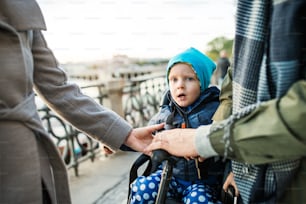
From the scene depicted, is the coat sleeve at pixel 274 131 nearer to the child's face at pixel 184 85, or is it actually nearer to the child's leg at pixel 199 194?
the child's leg at pixel 199 194

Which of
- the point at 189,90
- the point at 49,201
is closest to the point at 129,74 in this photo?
the point at 189,90

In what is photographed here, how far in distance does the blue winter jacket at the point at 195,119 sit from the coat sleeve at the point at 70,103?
0.29 meters

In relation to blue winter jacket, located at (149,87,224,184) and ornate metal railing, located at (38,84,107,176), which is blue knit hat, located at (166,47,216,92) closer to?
blue winter jacket, located at (149,87,224,184)

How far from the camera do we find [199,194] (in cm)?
160

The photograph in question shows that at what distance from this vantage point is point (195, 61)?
1931 mm

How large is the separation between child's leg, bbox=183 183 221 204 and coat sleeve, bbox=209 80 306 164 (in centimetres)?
63

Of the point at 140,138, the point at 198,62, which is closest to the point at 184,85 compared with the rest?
the point at 198,62

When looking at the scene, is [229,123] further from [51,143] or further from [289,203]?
[51,143]

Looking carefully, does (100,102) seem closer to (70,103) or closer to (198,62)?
(198,62)

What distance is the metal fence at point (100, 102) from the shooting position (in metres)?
4.15

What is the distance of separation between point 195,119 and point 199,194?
0.46 meters

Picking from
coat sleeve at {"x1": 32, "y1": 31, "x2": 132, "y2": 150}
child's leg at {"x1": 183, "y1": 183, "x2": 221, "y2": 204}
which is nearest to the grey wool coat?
coat sleeve at {"x1": 32, "y1": 31, "x2": 132, "y2": 150}

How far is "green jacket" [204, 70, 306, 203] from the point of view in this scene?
0.90 meters

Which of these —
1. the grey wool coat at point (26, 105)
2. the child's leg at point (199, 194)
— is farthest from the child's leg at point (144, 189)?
the grey wool coat at point (26, 105)
